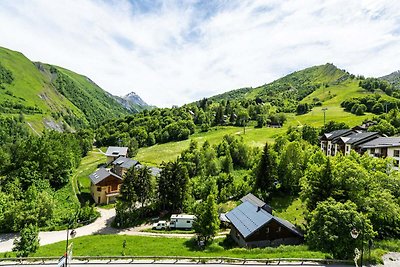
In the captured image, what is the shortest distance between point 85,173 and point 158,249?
215ft

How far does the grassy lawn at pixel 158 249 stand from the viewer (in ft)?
109

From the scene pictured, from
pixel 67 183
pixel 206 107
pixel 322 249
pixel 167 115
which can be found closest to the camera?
pixel 322 249

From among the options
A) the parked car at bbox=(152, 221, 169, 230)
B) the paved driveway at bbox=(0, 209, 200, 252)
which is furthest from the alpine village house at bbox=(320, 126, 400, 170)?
the paved driveway at bbox=(0, 209, 200, 252)

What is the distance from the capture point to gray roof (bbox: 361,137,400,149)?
59.2m

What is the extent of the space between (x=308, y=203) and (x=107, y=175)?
4908 centimetres

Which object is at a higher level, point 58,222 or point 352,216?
point 352,216

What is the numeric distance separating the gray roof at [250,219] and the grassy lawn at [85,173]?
44.8 m

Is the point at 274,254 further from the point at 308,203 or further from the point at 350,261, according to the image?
the point at 308,203

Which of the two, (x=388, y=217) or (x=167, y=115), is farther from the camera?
(x=167, y=115)

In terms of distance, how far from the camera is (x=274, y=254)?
107 feet

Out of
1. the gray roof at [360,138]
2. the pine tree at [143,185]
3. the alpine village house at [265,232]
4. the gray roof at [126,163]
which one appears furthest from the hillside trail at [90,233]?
the gray roof at [360,138]

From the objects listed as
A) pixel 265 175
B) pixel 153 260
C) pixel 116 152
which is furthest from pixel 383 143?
pixel 116 152

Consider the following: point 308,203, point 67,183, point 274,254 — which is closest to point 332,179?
point 308,203

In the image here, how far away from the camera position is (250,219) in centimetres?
4069
